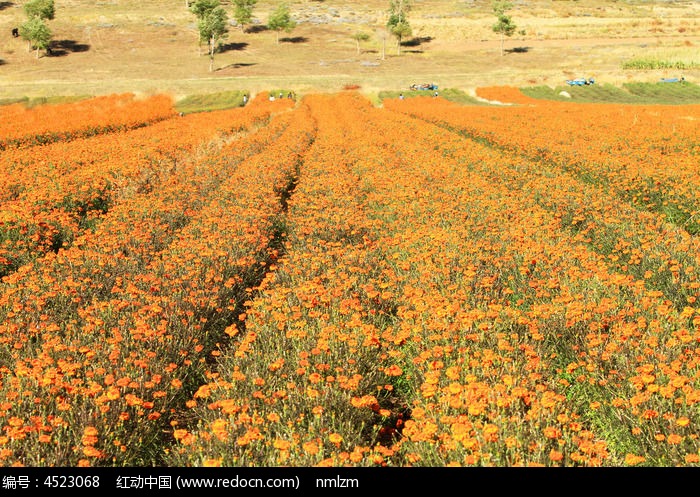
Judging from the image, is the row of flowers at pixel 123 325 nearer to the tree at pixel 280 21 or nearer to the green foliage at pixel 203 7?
the green foliage at pixel 203 7

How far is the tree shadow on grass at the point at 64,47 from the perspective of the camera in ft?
295

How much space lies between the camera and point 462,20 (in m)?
124

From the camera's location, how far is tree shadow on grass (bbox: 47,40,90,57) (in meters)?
89.9

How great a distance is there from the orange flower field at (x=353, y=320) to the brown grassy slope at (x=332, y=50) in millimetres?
48627

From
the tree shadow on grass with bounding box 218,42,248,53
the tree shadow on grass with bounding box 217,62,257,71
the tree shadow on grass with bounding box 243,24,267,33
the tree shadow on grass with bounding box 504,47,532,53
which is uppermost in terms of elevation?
the tree shadow on grass with bounding box 243,24,267,33

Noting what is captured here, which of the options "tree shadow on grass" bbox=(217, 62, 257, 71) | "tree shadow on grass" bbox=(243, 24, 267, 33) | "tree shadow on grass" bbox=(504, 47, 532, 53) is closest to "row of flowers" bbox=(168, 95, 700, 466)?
"tree shadow on grass" bbox=(217, 62, 257, 71)

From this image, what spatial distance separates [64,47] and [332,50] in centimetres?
4832

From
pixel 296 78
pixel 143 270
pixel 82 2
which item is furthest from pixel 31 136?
pixel 82 2

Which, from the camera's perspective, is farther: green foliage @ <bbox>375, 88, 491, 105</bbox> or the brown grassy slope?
the brown grassy slope

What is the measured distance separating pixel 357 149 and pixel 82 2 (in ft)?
470

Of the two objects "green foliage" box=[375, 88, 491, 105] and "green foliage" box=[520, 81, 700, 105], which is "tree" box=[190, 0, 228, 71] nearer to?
"green foliage" box=[375, 88, 491, 105]

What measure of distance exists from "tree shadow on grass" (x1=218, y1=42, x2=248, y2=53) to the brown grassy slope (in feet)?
0.63

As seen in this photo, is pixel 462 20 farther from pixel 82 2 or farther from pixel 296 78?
pixel 82 2

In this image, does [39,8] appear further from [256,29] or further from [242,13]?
[256,29]
